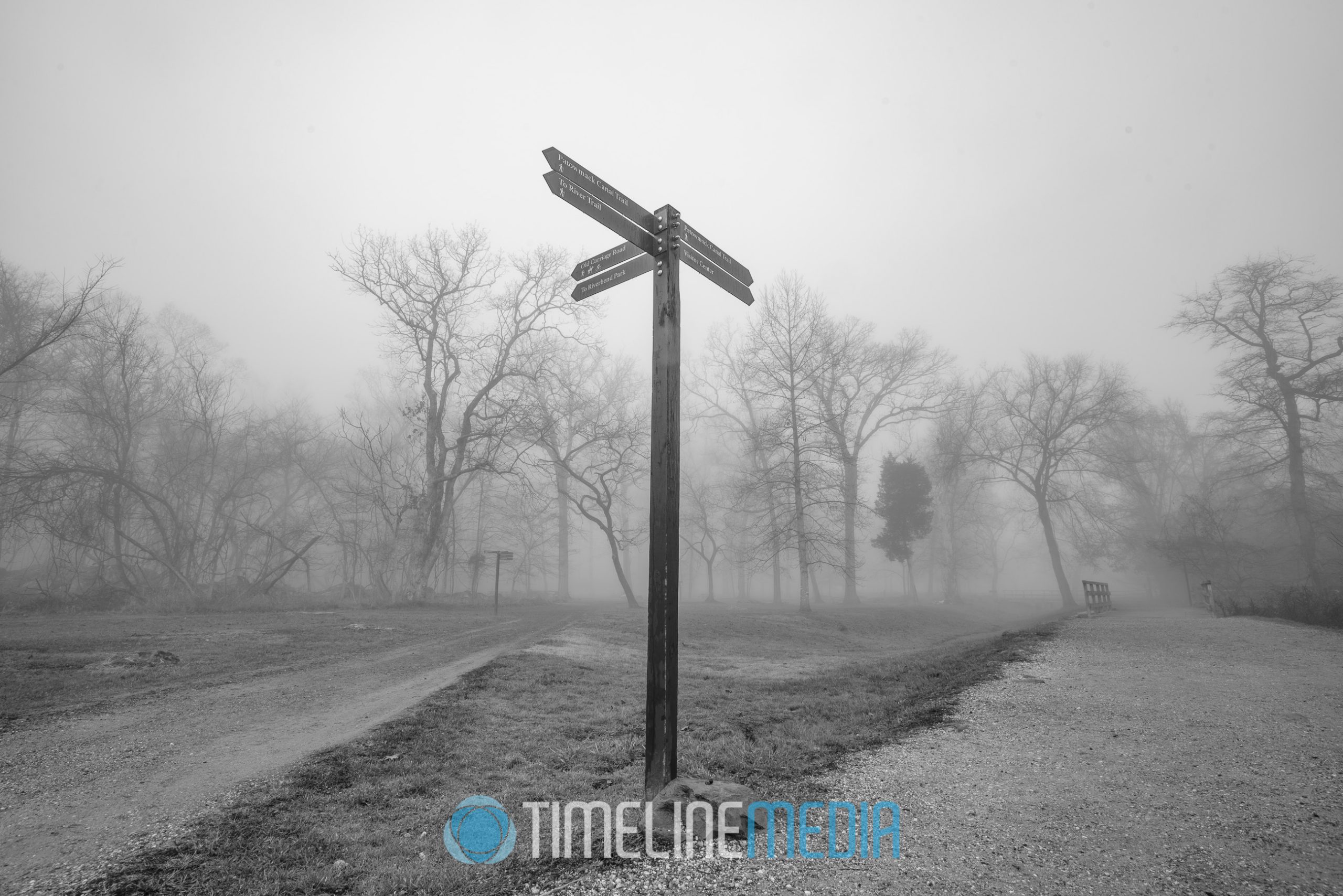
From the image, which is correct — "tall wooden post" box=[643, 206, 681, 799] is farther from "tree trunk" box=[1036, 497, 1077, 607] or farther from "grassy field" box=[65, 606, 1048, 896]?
"tree trunk" box=[1036, 497, 1077, 607]

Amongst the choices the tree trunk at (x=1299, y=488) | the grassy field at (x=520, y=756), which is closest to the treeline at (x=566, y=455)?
the tree trunk at (x=1299, y=488)

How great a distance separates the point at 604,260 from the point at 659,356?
1019 millimetres

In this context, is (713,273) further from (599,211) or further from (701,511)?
(701,511)

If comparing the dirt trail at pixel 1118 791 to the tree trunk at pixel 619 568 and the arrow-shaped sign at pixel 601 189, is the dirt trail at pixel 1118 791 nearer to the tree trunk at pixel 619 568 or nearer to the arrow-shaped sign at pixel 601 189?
the arrow-shaped sign at pixel 601 189

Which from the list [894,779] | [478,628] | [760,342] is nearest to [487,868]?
[894,779]

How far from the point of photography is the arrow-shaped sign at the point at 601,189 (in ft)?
13.5

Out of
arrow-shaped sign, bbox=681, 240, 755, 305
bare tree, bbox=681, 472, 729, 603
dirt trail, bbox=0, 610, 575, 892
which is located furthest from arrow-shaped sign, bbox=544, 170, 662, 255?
bare tree, bbox=681, 472, 729, 603

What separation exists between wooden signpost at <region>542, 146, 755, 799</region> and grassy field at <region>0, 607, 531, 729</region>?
272 inches

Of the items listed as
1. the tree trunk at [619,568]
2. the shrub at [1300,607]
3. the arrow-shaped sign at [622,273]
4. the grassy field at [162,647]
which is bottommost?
the grassy field at [162,647]

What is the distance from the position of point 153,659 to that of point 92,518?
42.7ft

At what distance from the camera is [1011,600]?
1703 inches

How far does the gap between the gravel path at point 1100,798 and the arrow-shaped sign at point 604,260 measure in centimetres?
395

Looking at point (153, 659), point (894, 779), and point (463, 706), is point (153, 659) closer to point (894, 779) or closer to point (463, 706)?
point (463, 706)

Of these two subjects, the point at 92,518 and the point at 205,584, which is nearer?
the point at 92,518
